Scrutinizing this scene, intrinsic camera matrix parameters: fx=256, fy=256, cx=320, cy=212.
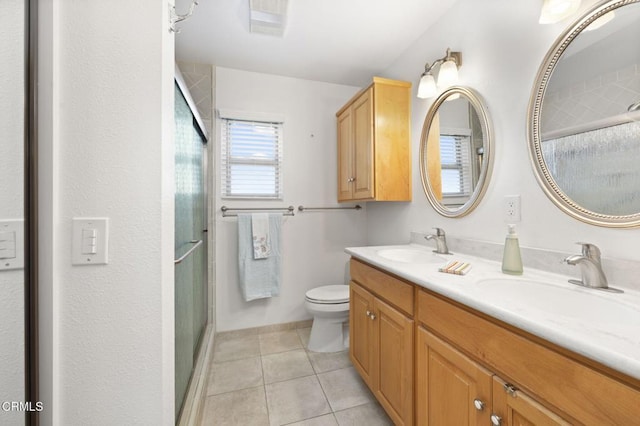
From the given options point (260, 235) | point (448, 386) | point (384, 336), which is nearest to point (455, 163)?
point (384, 336)

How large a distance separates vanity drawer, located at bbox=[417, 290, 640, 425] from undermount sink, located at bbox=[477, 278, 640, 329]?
0.33 feet

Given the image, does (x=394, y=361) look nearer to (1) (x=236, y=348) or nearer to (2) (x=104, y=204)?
(2) (x=104, y=204)

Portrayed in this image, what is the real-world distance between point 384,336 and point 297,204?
1438mm

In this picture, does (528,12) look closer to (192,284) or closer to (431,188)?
(431,188)

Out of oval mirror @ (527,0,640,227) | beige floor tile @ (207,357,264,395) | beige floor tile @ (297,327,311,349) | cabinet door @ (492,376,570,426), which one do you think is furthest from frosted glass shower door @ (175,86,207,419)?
oval mirror @ (527,0,640,227)

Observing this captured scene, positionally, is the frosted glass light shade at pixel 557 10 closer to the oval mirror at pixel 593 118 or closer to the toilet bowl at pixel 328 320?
the oval mirror at pixel 593 118

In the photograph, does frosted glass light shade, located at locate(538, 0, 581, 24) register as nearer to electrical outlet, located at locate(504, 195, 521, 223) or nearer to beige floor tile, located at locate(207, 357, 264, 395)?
electrical outlet, located at locate(504, 195, 521, 223)

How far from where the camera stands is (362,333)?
157 centimetres

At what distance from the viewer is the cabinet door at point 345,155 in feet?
7.25

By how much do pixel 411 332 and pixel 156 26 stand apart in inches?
54.5

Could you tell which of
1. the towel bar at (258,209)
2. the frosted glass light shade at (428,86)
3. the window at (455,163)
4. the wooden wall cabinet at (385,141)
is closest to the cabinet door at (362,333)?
the wooden wall cabinet at (385,141)

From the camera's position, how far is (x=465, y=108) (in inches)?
59.1

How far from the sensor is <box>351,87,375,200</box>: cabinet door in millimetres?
1899

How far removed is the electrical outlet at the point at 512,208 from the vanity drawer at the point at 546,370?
0.63 meters
